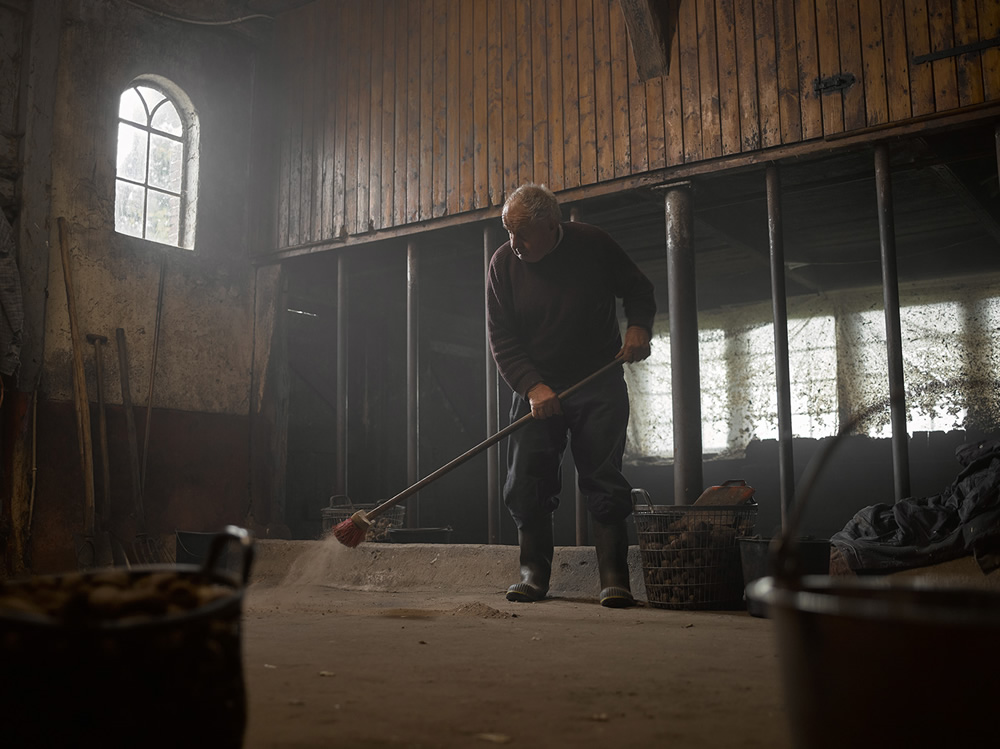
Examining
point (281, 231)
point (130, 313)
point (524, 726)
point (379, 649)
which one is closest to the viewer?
point (524, 726)

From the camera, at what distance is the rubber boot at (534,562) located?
4531 mm

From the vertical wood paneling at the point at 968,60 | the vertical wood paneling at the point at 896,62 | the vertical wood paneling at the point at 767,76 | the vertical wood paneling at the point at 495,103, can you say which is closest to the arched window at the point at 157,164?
the vertical wood paneling at the point at 495,103

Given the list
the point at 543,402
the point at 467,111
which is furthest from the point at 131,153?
the point at 543,402

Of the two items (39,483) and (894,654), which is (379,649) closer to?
(894,654)

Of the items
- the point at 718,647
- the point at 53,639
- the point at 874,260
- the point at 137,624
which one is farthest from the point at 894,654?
the point at 874,260

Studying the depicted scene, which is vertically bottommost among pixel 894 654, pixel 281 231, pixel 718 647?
pixel 718 647

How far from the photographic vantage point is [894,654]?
106 centimetres

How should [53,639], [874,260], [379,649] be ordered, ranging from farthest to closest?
1. [874,260]
2. [379,649]
3. [53,639]

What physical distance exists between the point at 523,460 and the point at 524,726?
277 centimetres

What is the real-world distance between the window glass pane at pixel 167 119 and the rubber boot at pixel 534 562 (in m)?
5.34

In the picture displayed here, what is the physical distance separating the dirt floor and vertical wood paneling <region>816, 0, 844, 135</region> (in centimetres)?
312

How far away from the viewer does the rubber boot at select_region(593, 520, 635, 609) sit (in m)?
4.31

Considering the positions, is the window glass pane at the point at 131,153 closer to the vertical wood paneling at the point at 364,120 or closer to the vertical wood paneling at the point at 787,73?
the vertical wood paneling at the point at 364,120

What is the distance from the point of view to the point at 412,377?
7.13 meters
